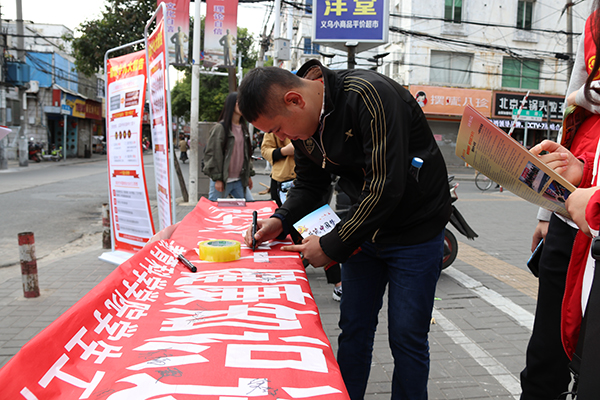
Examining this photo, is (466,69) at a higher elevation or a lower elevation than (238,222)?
higher

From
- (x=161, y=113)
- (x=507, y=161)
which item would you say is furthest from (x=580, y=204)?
(x=161, y=113)

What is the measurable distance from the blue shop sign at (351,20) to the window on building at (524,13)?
19793mm

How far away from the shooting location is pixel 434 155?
5.96ft

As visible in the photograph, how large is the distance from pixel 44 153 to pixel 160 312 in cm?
2882

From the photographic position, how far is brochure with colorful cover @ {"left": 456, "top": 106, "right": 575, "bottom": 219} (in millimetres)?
1308

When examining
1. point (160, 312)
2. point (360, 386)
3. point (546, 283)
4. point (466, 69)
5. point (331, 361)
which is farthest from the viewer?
point (466, 69)

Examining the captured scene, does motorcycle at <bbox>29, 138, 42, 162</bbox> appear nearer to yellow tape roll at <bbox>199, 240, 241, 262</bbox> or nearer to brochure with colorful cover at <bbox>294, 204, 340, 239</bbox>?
yellow tape roll at <bbox>199, 240, 241, 262</bbox>

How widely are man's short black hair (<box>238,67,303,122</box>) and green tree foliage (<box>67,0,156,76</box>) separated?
993 centimetres

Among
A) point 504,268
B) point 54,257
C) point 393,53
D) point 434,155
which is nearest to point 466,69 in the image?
point 393,53

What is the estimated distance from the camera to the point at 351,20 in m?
7.63

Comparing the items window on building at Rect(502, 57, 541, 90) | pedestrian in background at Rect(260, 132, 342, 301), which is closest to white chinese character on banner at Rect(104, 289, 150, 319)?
pedestrian in background at Rect(260, 132, 342, 301)

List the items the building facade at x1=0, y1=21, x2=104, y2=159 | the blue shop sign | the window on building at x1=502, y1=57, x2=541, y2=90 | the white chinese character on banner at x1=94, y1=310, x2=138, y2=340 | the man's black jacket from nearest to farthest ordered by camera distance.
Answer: the white chinese character on banner at x1=94, y1=310, x2=138, y2=340
the man's black jacket
the blue shop sign
the window on building at x1=502, y1=57, x2=541, y2=90
the building facade at x1=0, y1=21, x2=104, y2=159

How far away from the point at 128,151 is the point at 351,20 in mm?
4639

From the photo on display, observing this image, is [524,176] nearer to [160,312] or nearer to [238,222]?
[160,312]
